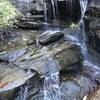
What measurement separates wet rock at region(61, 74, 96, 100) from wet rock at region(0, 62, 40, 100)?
37.5 inches

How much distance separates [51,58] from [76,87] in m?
1.43

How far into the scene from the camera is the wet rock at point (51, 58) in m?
7.80

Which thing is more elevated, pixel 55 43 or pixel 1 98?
pixel 55 43

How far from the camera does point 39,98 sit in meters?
7.12

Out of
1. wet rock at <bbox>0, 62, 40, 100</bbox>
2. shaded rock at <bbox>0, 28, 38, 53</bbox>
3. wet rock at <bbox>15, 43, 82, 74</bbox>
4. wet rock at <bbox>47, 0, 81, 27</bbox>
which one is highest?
wet rock at <bbox>47, 0, 81, 27</bbox>

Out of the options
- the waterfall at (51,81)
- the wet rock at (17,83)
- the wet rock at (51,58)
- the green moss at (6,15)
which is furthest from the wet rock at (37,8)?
the wet rock at (17,83)

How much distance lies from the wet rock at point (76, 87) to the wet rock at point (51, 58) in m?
0.53

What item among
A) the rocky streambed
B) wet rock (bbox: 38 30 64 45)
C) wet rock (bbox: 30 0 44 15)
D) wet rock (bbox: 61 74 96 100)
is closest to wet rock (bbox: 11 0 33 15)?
wet rock (bbox: 30 0 44 15)

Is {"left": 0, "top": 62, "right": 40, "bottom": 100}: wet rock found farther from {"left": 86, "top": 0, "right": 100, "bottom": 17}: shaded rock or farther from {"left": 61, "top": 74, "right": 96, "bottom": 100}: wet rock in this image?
{"left": 86, "top": 0, "right": 100, "bottom": 17}: shaded rock

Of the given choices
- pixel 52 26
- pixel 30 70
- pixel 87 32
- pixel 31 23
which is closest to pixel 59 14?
pixel 52 26

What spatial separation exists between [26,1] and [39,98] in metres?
8.60

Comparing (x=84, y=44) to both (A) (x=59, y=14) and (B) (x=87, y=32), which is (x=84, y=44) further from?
(A) (x=59, y=14)

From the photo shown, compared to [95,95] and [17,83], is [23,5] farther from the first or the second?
[95,95]

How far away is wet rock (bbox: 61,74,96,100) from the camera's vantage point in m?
7.19
